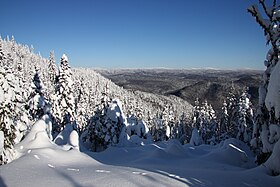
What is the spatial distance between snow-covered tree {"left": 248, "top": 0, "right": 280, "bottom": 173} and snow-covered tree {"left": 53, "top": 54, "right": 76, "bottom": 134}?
814 inches

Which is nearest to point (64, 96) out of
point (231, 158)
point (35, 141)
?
point (35, 141)

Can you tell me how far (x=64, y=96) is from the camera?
2745 centimetres

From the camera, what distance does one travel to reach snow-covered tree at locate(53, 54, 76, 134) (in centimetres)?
2691

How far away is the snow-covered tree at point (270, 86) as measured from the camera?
8.74 m

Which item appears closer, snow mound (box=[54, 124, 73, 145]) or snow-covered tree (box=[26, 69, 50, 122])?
snow mound (box=[54, 124, 73, 145])

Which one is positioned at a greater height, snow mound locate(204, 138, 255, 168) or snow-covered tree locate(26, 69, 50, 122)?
snow-covered tree locate(26, 69, 50, 122)

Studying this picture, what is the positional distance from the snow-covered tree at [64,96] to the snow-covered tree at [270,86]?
20686 mm

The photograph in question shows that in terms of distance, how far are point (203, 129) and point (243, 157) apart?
36918mm

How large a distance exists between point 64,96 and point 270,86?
2263 cm

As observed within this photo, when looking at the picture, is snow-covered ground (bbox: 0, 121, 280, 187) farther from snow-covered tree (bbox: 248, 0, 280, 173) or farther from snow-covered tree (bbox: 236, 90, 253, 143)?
snow-covered tree (bbox: 236, 90, 253, 143)

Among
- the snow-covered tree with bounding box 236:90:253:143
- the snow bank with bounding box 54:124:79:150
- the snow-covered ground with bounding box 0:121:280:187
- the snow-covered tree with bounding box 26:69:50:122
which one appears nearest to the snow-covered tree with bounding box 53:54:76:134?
the snow-covered tree with bounding box 26:69:50:122

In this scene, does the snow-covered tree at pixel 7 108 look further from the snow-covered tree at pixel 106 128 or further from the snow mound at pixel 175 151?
the snow-covered tree at pixel 106 128

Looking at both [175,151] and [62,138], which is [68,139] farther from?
[175,151]

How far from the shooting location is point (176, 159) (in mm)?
13984
